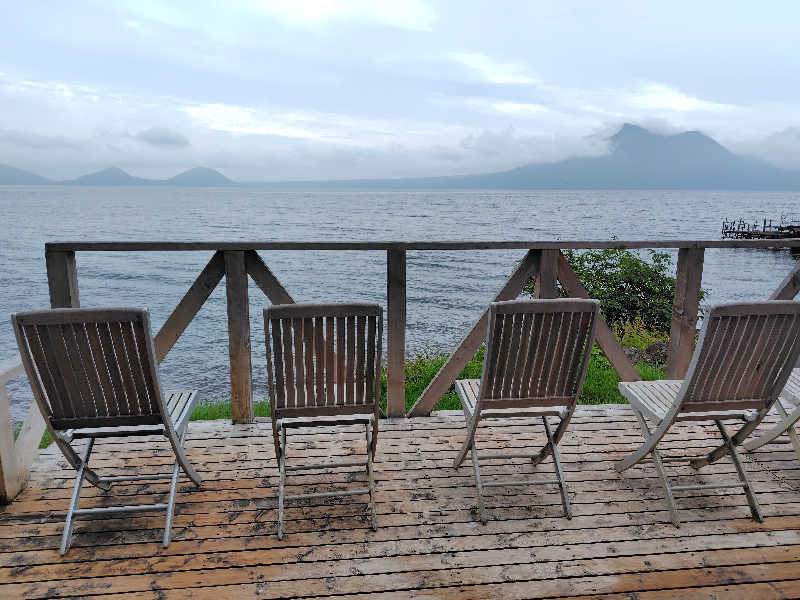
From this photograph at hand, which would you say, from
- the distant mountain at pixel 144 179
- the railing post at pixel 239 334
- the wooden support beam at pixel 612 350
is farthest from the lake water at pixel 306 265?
the distant mountain at pixel 144 179

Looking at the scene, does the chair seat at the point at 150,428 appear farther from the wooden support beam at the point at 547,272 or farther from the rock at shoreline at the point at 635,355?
the rock at shoreline at the point at 635,355

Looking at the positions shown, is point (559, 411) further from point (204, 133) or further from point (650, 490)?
point (204, 133)

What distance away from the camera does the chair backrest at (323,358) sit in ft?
7.49

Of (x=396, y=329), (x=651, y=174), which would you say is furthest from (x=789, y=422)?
(x=651, y=174)

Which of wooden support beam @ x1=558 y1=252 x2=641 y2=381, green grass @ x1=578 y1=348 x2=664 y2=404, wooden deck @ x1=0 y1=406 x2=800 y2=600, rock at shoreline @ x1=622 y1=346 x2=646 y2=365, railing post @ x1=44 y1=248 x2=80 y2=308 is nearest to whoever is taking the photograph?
wooden deck @ x1=0 y1=406 x2=800 y2=600

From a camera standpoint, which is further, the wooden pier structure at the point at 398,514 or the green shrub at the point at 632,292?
the green shrub at the point at 632,292

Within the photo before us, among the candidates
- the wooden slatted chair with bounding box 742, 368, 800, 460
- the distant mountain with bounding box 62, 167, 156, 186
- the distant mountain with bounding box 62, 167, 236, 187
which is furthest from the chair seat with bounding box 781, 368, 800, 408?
the distant mountain with bounding box 62, 167, 156, 186

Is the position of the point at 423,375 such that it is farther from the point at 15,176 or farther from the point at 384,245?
the point at 15,176

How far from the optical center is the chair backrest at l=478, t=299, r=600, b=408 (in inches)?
91.5

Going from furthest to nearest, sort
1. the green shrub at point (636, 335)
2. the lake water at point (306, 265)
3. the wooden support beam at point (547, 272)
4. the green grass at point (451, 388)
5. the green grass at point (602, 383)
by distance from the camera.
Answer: the lake water at point (306, 265)
the green shrub at point (636, 335)
the green grass at point (602, 383)
the green grass at point (451, 388)
the wooden support beam at point (547, 272)

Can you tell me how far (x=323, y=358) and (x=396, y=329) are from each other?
Result: 1.22 m

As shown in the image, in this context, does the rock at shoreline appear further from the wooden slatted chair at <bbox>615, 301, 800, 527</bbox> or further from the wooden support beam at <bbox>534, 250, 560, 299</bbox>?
the wooden slatted chair at <bbox>615, 301, 800, 527</bbox>

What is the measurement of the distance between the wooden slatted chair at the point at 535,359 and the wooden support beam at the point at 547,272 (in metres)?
1.14

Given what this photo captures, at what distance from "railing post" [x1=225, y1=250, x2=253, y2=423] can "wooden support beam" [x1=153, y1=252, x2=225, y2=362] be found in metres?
0.06
